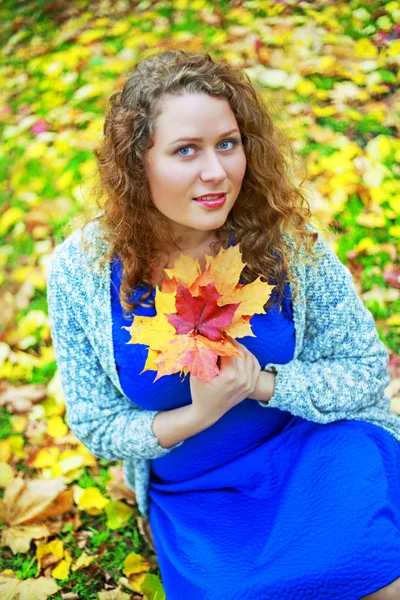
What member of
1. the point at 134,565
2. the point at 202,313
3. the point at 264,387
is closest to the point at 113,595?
the point at 134,565

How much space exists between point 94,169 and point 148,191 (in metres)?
1.39

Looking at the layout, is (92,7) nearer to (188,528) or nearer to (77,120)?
(77,120)

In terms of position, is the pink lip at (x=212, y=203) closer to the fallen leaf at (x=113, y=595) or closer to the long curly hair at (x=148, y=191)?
the long curly hair at (x=148, y=191)

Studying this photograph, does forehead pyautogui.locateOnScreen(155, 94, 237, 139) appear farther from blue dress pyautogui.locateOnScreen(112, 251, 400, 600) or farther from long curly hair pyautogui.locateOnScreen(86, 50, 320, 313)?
blue dress pyautogui.locateOnScreen(112, 251, 400, 600)

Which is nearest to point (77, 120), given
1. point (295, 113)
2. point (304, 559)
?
point (295, 113)

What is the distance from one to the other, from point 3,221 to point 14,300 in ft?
1.74

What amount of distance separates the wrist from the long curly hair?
183 mm

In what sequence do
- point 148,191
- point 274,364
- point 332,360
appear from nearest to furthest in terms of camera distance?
point 148,191, point 274,364, point 332,360

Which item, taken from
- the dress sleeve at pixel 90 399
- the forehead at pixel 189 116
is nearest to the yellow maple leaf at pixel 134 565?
the dress sleeve at pixel 90 399

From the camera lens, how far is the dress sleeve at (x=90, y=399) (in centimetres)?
159

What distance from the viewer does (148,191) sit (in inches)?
57.5

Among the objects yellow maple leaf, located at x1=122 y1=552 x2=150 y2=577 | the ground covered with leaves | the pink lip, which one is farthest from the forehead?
yellow maple leaf, located at x1=122 y1=552 x2=150 y2=577

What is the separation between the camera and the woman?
135 cm

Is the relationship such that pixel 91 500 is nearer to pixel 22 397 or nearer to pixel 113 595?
pixel 113 595
